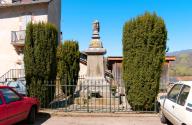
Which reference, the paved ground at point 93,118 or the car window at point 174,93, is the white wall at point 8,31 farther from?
the car window at point 174,93

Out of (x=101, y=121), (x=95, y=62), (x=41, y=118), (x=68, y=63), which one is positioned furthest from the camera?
(x=68, y=63)

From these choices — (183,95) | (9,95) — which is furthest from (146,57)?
(9,95)

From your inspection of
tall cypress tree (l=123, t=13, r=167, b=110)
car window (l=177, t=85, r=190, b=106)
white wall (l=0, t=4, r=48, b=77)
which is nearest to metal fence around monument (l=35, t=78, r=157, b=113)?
tall cypress tree (l=123, t=13, r=167, b=110)

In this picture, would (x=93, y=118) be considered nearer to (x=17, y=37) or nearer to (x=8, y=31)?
(x=17, y=37)

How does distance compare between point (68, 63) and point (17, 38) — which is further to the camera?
point (17, 38)

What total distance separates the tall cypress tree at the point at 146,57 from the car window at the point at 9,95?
15.2ft

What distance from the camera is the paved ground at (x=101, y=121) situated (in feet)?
32.6

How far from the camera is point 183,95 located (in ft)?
24.9

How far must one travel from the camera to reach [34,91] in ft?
39.4

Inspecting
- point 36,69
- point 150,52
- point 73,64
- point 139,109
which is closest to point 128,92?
point 139,109

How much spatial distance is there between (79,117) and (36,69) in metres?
2.80

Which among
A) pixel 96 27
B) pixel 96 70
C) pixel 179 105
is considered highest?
pixel 96 27

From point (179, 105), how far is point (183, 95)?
30 centimetres

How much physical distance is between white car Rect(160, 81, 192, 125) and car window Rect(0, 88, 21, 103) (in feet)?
15.6
